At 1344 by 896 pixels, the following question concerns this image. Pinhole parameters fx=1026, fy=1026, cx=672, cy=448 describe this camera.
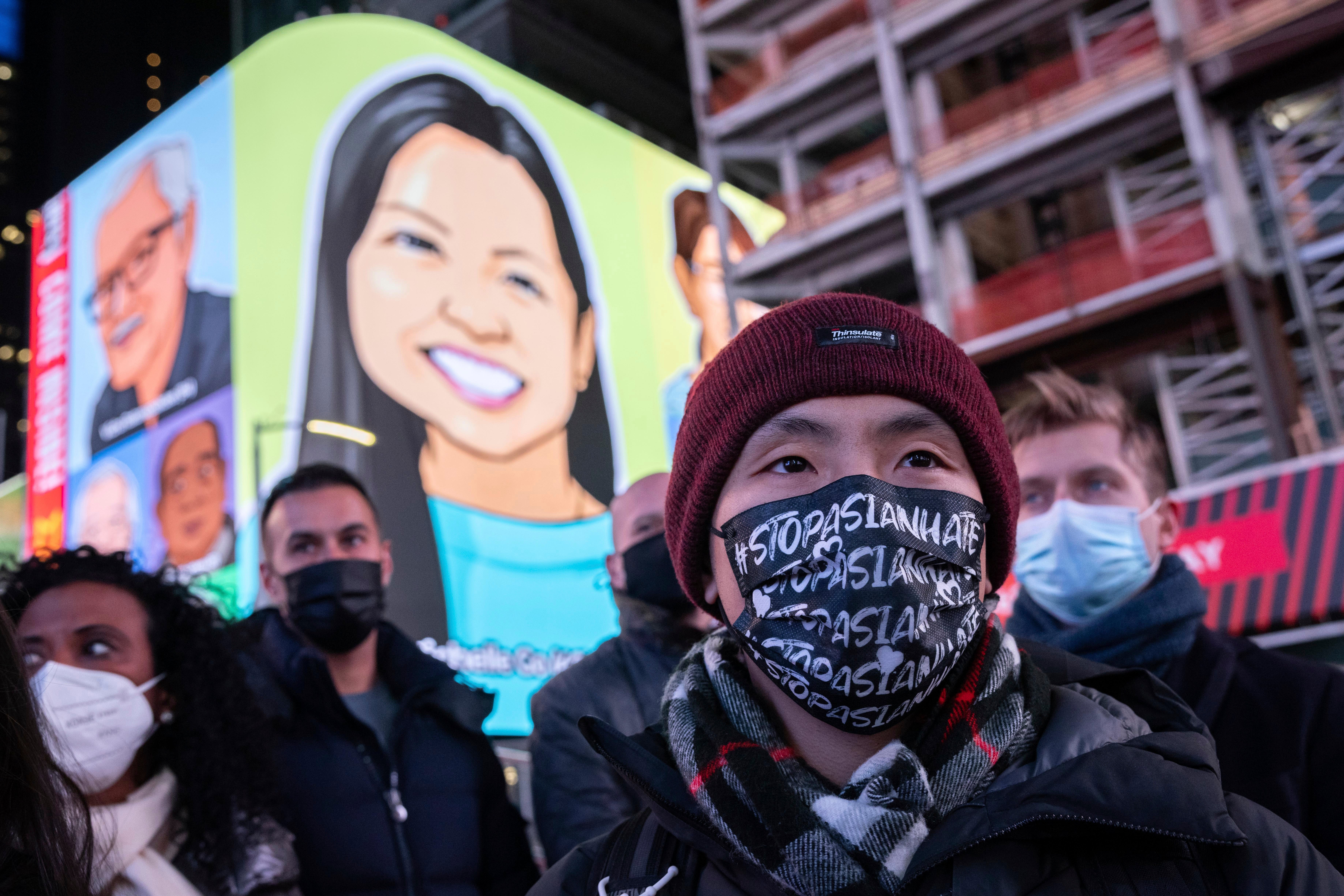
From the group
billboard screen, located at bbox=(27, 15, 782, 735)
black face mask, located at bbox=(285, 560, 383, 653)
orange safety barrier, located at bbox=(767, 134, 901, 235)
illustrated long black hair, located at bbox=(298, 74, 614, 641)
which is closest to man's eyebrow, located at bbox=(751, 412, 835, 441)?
black face mask, located at bbox=(285, 560, 383, 653)

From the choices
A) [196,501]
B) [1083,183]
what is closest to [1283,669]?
[196,501]

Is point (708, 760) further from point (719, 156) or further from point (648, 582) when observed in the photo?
point (719, 156)

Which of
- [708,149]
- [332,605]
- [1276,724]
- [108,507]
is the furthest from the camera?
[708,149]

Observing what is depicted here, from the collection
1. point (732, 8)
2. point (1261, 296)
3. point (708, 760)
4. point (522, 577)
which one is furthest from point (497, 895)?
point (732, 8)

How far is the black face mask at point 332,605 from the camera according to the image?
356 cm

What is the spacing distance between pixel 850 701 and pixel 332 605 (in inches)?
98.8

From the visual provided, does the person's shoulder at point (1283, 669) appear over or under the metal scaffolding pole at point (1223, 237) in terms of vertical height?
under

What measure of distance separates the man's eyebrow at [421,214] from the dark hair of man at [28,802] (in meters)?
10.5

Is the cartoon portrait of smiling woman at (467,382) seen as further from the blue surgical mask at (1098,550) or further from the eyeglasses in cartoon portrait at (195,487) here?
the blue surgical mask at (1098,550)

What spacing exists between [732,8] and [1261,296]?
1153 cm

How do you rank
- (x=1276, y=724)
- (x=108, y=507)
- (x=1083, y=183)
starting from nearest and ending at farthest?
(x=1276, y=724)
(x=108, y=507)
(x=1083, y=183)

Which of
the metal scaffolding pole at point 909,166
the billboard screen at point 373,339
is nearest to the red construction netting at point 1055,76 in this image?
the metal scaffolding pole at point 909,166

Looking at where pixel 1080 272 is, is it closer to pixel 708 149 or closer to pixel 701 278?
pixel 701 278

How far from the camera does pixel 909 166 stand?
17812mm
